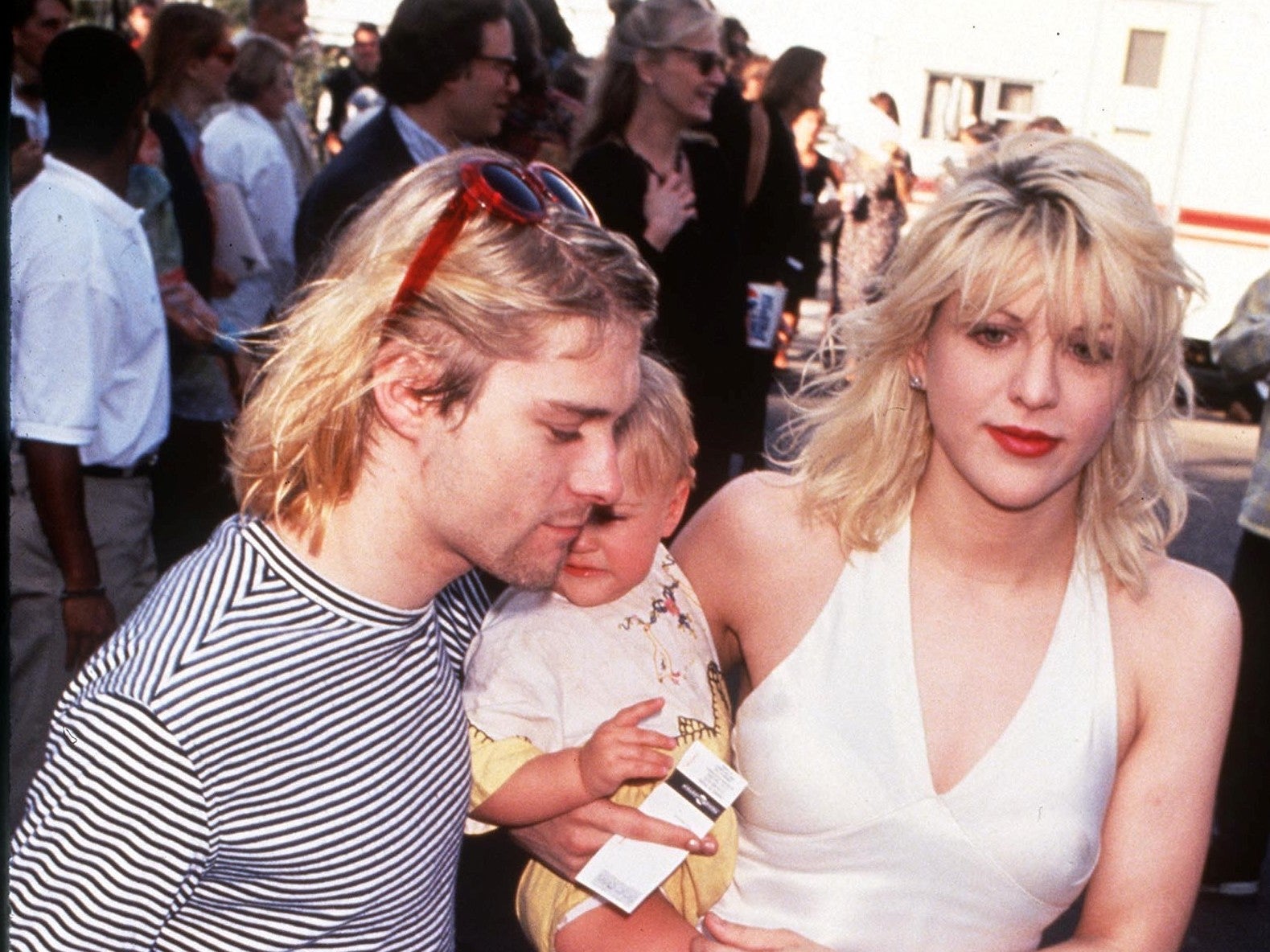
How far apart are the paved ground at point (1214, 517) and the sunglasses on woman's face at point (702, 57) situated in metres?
2.02

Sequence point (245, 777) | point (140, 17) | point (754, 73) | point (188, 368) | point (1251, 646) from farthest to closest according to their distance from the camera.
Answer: point (754, 73) → point (140, 17) → point (188, 368) → point (1251, 646) → point (245, 777)

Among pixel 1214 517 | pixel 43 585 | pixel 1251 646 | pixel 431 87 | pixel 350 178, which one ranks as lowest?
pixel 1214 517

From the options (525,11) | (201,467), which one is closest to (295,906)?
(201,467)

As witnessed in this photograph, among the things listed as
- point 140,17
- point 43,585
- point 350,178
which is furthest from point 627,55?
point 140,17

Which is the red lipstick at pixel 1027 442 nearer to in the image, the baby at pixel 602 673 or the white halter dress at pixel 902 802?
the white halter dress at pixel 902 802

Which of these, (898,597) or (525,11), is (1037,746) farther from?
(525,11)

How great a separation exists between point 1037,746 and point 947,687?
0.55ft

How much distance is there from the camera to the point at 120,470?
360 centimetres

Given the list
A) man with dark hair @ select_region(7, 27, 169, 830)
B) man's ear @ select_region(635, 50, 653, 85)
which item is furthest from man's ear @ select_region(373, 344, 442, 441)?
man's ear @ select_region(635, 50, 653, 85)

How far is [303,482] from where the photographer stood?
1.74m

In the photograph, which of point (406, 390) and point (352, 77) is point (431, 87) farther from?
point (352, 77)

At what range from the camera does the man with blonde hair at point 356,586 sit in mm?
1498

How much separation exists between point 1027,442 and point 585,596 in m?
0.73

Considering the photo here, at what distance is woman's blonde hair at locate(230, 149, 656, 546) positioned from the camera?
1.70 m
